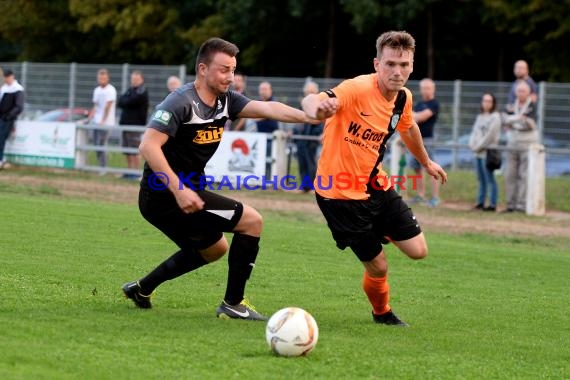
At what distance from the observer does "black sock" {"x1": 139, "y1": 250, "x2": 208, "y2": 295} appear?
26.2 ft

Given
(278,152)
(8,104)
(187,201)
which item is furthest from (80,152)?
(187,201)

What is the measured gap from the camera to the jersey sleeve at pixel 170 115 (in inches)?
289

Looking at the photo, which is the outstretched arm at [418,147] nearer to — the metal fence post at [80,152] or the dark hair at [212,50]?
the dark hair at [212,50]

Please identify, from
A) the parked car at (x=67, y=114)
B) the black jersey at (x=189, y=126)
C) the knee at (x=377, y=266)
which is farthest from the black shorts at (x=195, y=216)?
the parked car at (x=67, y=114)

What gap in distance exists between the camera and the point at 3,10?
4875cm

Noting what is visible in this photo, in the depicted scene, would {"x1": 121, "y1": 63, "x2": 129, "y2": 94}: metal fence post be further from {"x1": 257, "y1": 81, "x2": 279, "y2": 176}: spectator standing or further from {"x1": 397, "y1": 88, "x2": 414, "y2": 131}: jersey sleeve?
{"x1": 397, "y1": 88, "x2": 414, "y2": 131}: jersey sleeve

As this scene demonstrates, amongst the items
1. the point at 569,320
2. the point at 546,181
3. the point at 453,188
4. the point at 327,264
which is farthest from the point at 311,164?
the point at 569,320

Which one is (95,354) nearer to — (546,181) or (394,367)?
(394,367)

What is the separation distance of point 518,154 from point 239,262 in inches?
420

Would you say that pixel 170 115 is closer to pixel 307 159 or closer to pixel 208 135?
pixel 208 135

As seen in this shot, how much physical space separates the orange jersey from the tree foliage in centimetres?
2791

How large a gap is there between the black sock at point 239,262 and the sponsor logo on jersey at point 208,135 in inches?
27.6

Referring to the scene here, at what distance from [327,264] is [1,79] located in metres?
16.0

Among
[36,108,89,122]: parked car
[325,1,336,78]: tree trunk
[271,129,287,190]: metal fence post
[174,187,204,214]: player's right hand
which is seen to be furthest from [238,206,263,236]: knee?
[325,1,336,78]: tree trunk
